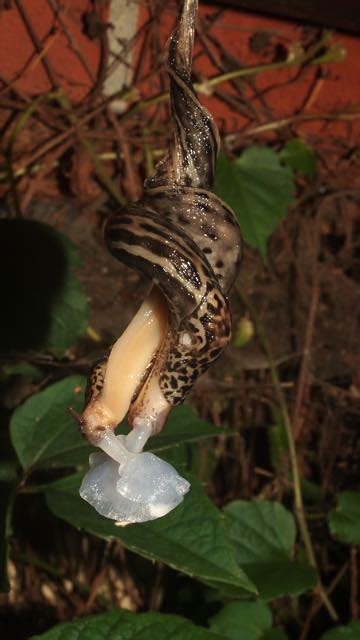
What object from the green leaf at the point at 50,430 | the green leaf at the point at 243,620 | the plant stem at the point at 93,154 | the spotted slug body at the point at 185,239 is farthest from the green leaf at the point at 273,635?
the spotted slug body at the point at 185,239

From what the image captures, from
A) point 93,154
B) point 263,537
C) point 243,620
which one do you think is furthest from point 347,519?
point 93,154

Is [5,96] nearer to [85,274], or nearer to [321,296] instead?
[85,274]

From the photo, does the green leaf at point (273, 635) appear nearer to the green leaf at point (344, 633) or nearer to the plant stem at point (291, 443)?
the green leaf at point (344, 633)

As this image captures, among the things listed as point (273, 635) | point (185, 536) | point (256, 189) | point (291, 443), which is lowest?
point (273, 635)

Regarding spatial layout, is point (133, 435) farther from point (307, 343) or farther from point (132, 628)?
point (307, 343)

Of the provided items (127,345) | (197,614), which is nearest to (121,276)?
(197,614)
